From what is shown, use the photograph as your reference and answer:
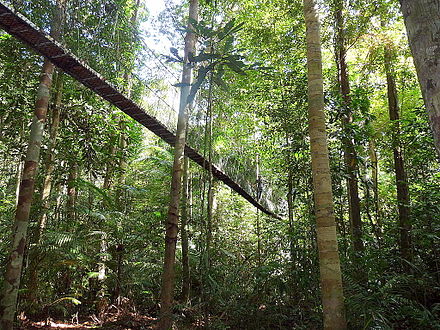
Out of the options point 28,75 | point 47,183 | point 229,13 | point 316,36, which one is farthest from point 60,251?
point 229,13

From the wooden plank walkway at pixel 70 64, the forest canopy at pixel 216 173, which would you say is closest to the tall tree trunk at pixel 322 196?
the forest canopy at pixel 216 173

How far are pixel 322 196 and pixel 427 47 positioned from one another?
1.49 m

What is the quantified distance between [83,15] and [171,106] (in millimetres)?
1972

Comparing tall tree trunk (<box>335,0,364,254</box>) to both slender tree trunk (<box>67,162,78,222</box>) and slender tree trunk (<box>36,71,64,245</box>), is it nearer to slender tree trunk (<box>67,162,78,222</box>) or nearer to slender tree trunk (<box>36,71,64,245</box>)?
slender tree trunk (<box>67,162,78,222</box>)

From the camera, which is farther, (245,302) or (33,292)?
(33,292)

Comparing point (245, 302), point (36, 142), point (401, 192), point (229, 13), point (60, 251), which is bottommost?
point (245, 302)

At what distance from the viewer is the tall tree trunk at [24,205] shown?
3.38m

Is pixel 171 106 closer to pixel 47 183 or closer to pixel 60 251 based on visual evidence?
pixel 47 183

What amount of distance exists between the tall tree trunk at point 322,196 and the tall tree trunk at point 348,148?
1689 millimetres

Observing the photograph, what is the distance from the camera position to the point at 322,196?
2.32 meters

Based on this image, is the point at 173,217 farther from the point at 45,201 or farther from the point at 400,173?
the point at 400,173

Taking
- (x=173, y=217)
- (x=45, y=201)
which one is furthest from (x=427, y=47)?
(x=45, y=201)

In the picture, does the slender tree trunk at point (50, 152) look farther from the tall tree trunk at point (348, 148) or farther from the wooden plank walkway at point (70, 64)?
the tall tree trunk at point (348, 148)

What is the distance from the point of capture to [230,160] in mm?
6812
